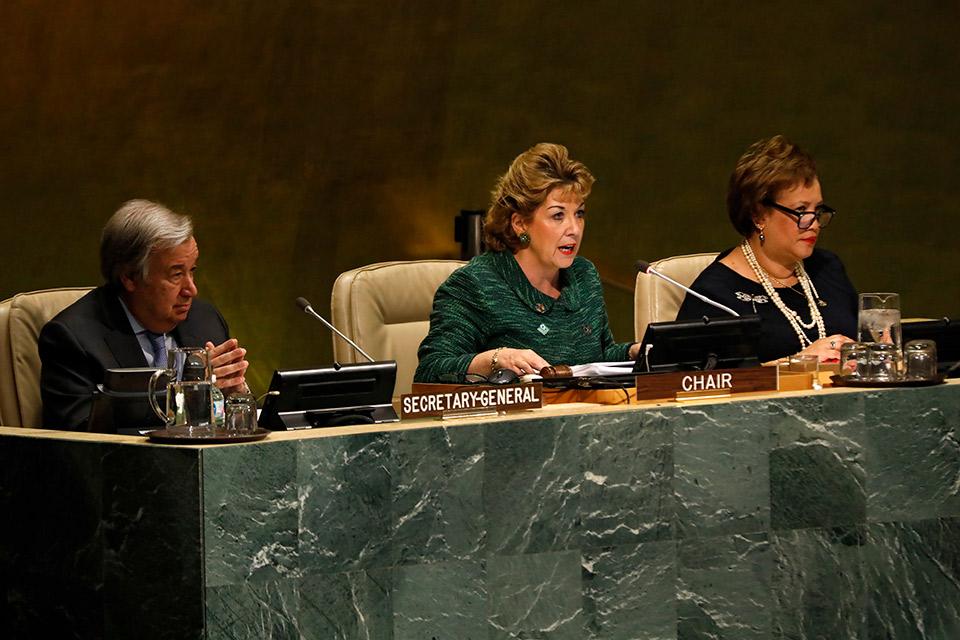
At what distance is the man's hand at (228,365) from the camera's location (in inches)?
89.7

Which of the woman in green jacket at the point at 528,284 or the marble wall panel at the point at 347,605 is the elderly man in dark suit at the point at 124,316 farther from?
the marble wall panel at the point at 347,605

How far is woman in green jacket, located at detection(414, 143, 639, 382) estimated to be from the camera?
2.92 meters

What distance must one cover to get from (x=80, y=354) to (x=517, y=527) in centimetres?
114

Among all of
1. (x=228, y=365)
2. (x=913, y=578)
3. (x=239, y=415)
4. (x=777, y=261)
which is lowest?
(x=913, y=578)

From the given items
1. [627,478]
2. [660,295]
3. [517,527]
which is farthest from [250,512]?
[660,295]

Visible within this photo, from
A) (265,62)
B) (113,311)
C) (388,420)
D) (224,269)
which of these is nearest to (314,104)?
(265,62)

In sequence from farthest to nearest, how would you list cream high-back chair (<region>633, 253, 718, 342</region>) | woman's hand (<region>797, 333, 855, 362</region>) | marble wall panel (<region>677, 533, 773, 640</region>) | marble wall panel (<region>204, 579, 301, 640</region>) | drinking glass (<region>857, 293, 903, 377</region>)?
cream high-back chair (<region>633, 253, 718, 342</region>), woman's hand (<region>797, 333, 855, 362</region>), drinking glass (<region>857, 293, 903, 377</region>), marble wall panel (<region>677, 533, 773, 640</region>), marble wall panel (<region>204, 579, 301, 640</region>)

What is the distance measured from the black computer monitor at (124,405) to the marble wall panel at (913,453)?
1.24m

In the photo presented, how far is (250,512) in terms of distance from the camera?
5.49 feet

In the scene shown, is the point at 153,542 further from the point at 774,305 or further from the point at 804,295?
the point at 804,295

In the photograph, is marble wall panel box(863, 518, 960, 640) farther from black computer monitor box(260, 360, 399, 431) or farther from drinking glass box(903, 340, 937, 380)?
black computer monitor box(260, 360, 399, 431)

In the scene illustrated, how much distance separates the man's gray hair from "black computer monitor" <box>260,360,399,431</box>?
0.86m

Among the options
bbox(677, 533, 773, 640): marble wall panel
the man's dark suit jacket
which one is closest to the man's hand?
the man's dark suit jacket

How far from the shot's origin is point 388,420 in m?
1.96
